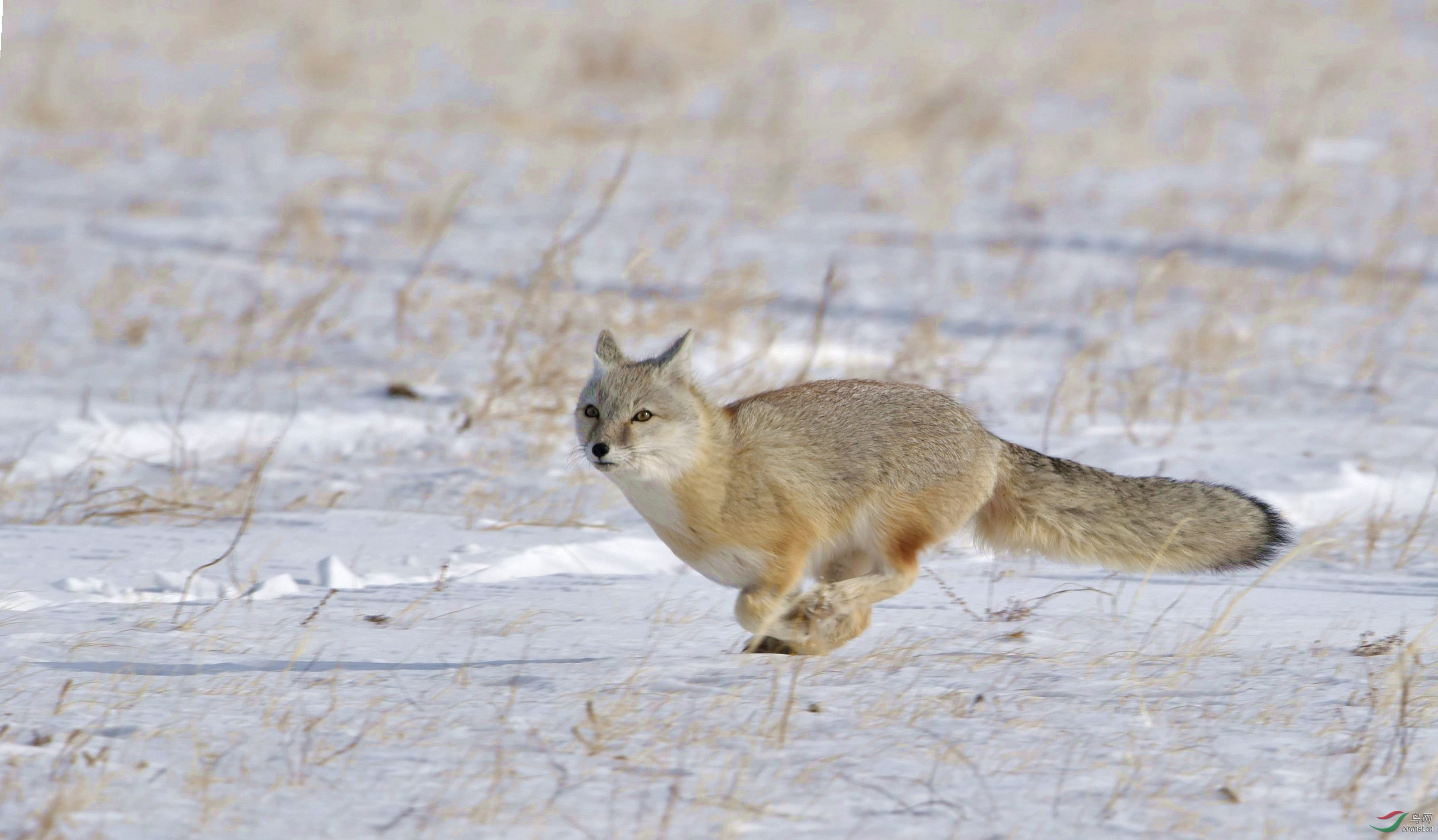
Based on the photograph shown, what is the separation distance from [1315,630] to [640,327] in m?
5.37

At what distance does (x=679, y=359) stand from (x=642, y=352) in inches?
177

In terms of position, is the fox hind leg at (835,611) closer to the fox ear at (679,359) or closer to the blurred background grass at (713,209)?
the fox ear at (679,359)

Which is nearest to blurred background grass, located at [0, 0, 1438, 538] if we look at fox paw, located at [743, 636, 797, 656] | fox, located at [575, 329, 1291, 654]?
fox, located at [575, 329, 1291, 654]

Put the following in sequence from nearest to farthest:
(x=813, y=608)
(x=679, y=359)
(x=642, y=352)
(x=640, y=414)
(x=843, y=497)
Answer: (x=813, y=608) < (x=640, y=414) < (x=843, y=497) < (x=679, y=359) < (x=642, y=352)

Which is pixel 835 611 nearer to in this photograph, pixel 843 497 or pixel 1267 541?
pixel 843 497

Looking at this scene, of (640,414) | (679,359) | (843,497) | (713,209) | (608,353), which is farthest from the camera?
(713,209)

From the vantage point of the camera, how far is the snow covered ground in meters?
3.24

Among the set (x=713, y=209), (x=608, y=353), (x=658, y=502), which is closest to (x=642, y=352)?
(x=608, y=353)

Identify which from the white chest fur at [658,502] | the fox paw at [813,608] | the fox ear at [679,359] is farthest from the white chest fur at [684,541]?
the fox ear at [679,359]

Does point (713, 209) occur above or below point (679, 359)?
below

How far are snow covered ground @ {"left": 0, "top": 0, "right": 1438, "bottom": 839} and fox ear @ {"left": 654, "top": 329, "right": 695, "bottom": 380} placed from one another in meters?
0.76

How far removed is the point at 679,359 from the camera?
470 cm

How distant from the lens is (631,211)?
13188 mm

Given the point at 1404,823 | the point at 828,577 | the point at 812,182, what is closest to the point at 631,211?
the point at 812,182
